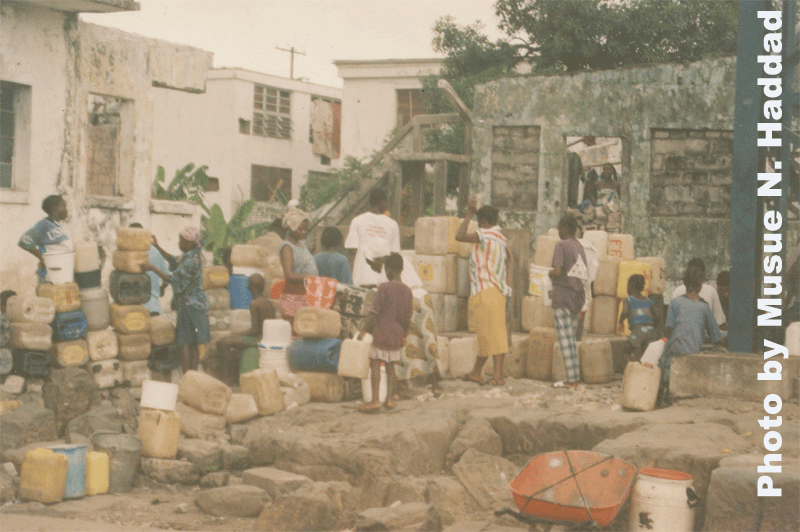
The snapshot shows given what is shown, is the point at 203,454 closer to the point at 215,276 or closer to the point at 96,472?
the point at 96,472

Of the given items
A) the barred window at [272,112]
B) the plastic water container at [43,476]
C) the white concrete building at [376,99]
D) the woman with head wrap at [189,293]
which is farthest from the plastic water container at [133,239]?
the barred window at [272,112]

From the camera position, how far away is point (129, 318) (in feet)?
29.4

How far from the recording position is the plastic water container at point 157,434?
7719 mm

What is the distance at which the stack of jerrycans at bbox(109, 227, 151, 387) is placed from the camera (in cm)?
898

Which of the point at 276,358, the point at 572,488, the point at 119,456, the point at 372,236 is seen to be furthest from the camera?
the point at 372,236

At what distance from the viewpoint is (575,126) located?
16766 mm

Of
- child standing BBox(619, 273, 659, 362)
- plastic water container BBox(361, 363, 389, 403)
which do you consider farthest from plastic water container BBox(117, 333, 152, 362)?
child standing BBox(619, 273, 659, 362)

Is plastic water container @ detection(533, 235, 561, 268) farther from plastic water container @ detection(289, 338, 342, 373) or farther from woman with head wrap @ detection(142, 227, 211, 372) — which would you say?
woman with head wrap @ detection(142, 227, 211, 372)

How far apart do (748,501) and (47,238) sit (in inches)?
238

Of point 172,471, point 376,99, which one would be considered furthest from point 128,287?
point 376,99

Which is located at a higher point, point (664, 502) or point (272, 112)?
point (272, 112)

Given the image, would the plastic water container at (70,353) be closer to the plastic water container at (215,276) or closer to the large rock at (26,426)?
Answer: the large rock at (26,426)

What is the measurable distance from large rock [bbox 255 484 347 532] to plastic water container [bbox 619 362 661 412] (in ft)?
8.99

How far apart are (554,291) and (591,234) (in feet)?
11.9
